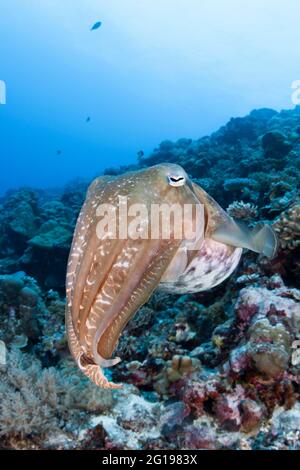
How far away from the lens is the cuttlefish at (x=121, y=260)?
2.43 m

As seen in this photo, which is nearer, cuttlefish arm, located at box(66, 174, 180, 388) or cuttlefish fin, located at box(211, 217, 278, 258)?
cuttlefish arm, located at box(66, 174, 180, 388)

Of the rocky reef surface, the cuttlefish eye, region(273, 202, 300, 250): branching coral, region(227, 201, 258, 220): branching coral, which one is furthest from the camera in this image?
region(227, 201, 258, 220): branching coral

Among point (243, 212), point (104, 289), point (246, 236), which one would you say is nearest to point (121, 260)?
point (104, 289)

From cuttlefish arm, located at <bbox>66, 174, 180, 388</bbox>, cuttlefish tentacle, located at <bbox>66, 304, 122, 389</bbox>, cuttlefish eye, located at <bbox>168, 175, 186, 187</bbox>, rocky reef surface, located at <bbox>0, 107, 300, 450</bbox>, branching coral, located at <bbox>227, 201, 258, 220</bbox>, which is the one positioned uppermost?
cuttlefish eye, located at <bbox>168, 175, 186, 187</bbox>

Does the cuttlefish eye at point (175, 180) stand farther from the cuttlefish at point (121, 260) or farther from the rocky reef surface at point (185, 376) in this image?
the rocky reef surface at point (185, 376)

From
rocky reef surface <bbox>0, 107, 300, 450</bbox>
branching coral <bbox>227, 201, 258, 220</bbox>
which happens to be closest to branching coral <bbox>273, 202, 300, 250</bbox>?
rocky reef surface <bbox>0, 107, 300, 450</bbox>

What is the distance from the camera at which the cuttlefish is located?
243cm

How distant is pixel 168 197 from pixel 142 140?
182 meters

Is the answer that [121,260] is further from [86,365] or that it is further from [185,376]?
[185,376]

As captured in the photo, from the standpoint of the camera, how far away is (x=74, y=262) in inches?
109

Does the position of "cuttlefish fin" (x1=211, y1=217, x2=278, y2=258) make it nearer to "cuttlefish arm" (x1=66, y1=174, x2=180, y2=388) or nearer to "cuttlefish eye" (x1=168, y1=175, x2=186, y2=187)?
"cuttlefish eye" (x1=168, y1=175, x2=186, y2=187)

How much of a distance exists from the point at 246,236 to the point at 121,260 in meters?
1.50
